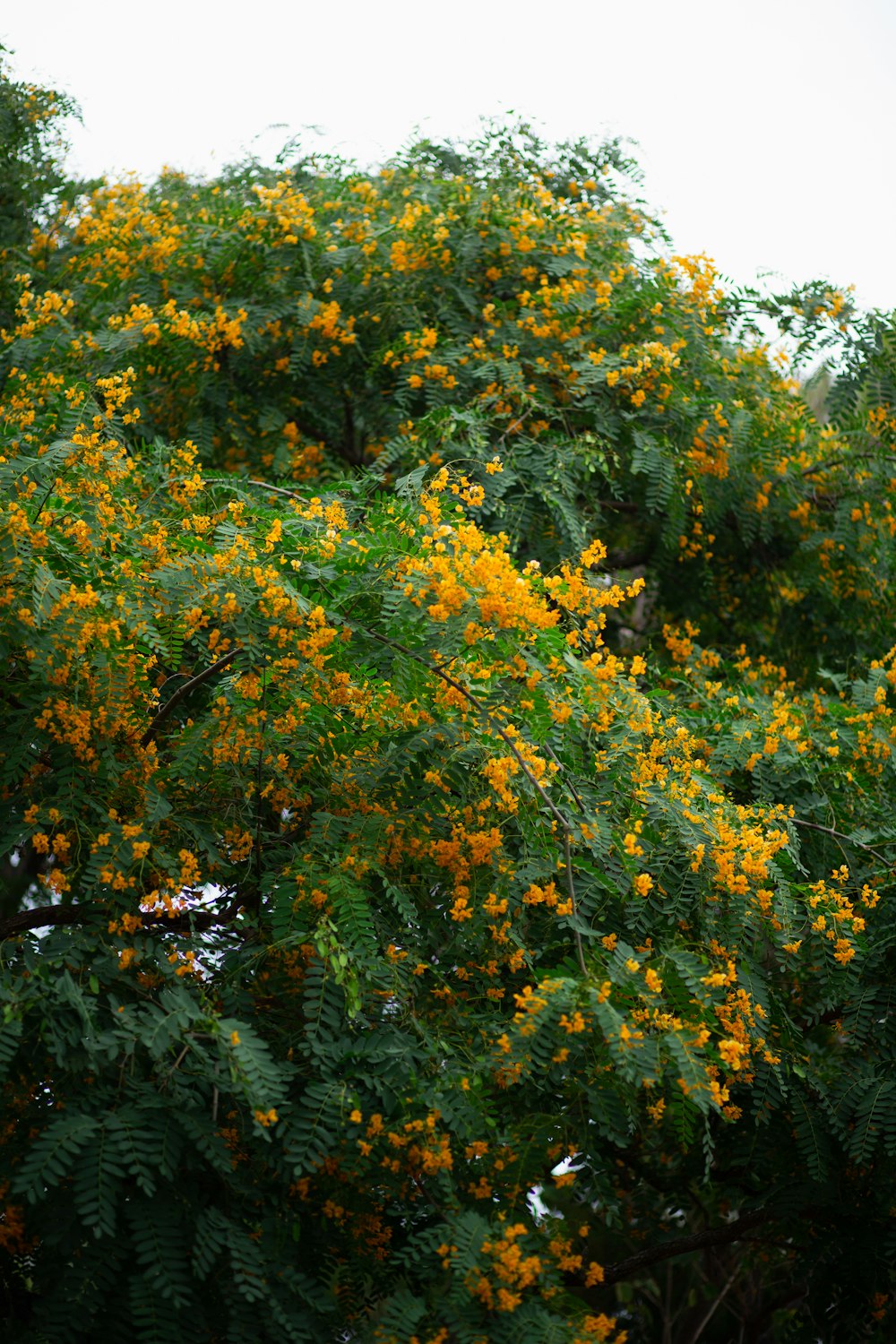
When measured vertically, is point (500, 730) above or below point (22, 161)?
below

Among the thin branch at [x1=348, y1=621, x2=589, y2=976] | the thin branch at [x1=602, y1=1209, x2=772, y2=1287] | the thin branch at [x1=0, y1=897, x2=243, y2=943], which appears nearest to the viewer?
the thin branch at [x1=348, y1=621, x2=589, y2=976]

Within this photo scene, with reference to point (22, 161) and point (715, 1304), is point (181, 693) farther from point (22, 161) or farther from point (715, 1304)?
point (715, 1304)

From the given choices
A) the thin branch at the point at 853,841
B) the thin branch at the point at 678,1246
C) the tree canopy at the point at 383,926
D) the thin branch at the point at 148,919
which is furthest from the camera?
the thin branch at the point at 678,1246

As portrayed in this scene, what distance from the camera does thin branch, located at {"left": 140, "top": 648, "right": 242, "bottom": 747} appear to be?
11.9ft

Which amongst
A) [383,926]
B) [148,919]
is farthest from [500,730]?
[148,919]

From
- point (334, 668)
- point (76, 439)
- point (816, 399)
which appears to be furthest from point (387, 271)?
point (816, 399)

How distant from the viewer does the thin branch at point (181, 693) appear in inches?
142

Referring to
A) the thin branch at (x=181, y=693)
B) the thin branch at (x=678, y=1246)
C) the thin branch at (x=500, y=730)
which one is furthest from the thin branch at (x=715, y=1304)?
the thin branch at (x=181, y=693)

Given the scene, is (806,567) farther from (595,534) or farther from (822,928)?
(822,928)

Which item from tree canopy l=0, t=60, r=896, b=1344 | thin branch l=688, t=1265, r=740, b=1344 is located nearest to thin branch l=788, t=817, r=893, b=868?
tree canopy l=0, t=60, r=896, b=1344

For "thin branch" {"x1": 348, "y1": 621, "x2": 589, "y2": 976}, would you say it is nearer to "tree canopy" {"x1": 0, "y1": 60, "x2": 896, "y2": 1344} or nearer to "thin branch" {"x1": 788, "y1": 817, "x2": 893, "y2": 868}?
"tree canopy" {"x1": 0, "y1": 60, "x2": 896, "y2": 1344}

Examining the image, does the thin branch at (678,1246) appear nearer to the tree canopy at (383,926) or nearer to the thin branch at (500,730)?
the tree canopy at (383,926)

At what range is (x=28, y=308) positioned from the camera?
628 cm

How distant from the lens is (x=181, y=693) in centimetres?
371
